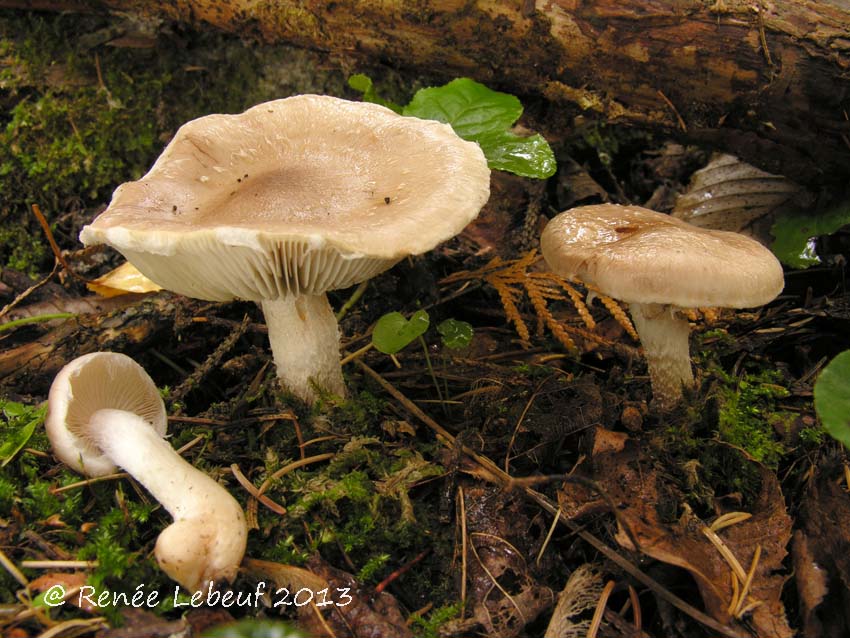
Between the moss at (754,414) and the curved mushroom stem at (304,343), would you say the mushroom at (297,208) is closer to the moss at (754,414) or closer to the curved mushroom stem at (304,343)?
the curved mushroom stem at (304,343)

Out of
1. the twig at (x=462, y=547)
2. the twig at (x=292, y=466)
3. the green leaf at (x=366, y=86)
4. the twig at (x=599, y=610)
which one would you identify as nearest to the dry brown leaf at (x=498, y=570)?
the twig at (x=462, y=547)

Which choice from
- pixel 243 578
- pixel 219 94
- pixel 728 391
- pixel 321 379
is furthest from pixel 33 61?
Answer: pixel 728 391

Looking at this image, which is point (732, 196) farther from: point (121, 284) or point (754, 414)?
point (121, 284)

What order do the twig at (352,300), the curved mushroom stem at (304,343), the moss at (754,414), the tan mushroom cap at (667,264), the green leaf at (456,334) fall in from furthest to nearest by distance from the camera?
1. the twig at (352,300)
2. the green leaf at (456,334)
3. the curved mushroom stem at (304,343)
4. the moss at (754,414)
5. the tan mushroom cap at (667,264)

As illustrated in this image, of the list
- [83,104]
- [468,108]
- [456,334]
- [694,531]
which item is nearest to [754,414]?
[694,531]

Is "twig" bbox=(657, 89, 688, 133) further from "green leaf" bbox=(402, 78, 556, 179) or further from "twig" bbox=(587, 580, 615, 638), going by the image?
"twig" bbox=(587, 580, 615, 638)

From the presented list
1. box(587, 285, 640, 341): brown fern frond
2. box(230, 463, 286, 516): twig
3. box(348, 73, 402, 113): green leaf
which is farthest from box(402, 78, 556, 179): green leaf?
box(230, 463, 286, 516): twig
